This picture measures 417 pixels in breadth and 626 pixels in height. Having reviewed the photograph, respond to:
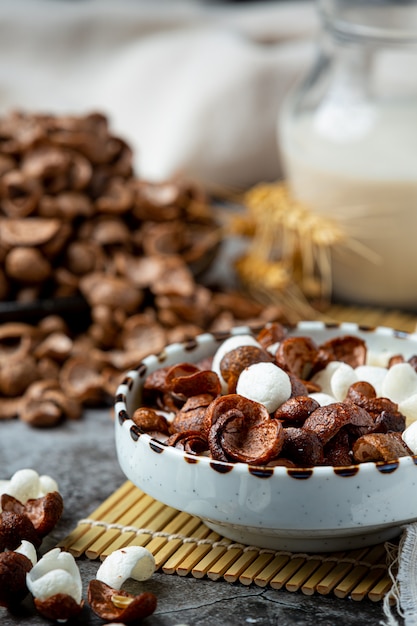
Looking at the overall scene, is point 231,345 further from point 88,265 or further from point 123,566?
point 88,265

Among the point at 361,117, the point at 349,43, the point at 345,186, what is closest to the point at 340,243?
the point at 345,186

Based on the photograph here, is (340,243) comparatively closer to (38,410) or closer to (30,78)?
(38,410)

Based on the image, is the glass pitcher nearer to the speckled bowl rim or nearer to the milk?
the milk

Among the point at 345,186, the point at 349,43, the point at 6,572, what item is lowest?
the point at 6,572

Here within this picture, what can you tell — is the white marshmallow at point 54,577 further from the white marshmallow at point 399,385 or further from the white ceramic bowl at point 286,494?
the white marshmallow at point 399,385

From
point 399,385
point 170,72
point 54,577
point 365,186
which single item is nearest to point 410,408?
point 399,385

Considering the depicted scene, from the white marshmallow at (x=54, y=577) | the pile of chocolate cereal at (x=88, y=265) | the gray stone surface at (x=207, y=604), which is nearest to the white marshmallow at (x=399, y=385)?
the gray stone surface at (x=207, y=604)

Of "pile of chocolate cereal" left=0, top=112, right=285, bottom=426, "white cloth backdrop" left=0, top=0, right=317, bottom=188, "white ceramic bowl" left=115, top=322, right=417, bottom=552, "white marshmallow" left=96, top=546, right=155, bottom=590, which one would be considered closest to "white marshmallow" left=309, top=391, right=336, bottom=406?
"white ceramic bowl" left=115, top=322, right=417, bottom=552
